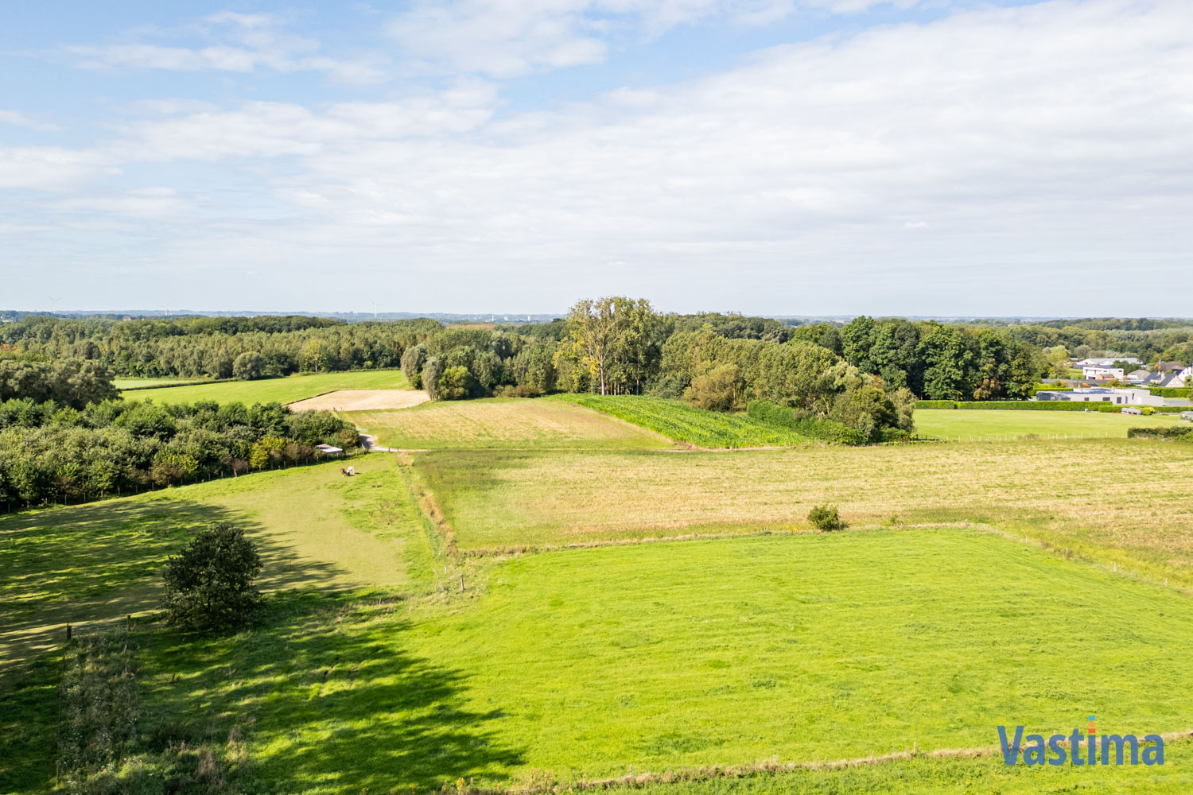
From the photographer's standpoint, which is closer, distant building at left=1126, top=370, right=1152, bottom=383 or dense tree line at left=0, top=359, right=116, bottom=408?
dense tree line at left=0, top=359, right=116, bottom=408

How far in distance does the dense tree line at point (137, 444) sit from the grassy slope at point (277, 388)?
30457 mm

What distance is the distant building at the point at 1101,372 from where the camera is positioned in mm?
132438

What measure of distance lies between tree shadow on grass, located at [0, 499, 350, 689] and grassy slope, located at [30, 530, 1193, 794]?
148 inches

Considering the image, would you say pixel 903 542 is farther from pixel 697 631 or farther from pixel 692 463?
pixel 692 463

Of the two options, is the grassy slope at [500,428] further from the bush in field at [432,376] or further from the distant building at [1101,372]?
the distant building at [1101,372]

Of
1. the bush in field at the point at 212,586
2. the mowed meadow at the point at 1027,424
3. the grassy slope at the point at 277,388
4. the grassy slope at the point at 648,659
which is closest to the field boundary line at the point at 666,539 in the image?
the grassy slope at the point at 648,659

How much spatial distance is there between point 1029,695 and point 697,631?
8.95 m

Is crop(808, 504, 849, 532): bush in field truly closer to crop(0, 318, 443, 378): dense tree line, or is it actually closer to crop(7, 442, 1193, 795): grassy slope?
crop(7, 442, 1193, 795): grassy slope

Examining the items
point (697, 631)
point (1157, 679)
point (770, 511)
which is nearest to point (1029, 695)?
point (1157, 679)

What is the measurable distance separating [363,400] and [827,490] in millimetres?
66919

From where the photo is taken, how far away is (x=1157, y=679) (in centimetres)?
Result: 1688

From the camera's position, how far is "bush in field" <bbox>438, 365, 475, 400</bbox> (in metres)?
90.3

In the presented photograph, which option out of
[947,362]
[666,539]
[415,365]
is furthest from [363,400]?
[947,362]

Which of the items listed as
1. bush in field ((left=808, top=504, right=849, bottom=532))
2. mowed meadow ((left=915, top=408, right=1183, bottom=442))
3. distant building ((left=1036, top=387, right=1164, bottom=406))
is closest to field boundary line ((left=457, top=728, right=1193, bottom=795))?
bush in field ((left=808, top=504, right=849, bottom=532))
